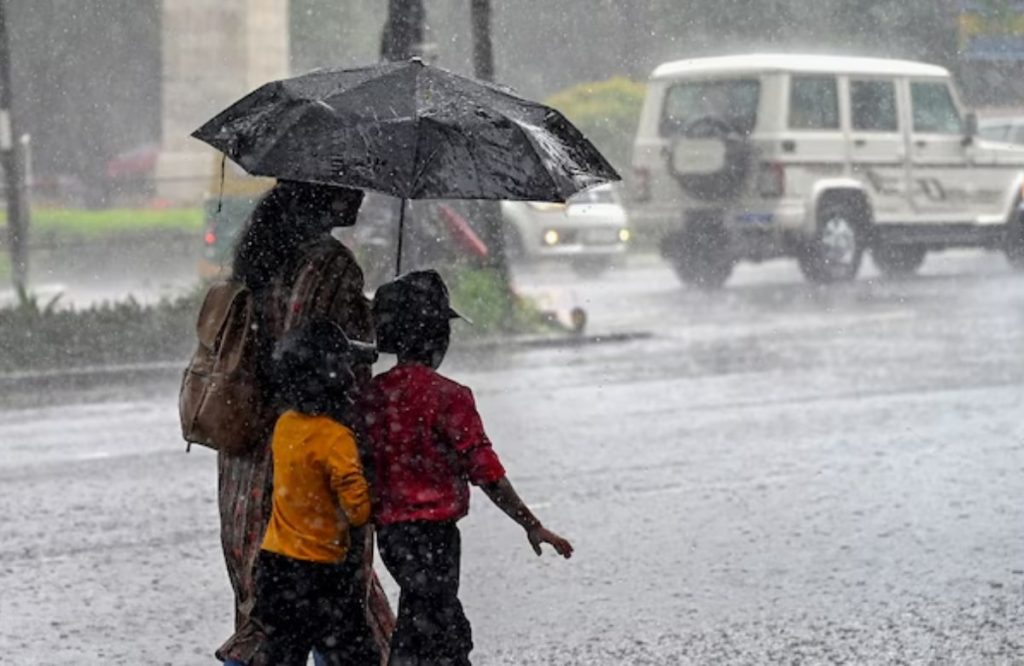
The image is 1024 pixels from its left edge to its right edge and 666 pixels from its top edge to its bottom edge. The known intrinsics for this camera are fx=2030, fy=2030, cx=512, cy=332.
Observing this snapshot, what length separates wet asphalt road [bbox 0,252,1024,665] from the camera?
253 inches

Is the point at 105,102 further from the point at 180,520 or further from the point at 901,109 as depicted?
the point at 180,520

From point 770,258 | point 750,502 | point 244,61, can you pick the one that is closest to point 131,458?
point 750,502

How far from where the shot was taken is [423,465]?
14.6 ft

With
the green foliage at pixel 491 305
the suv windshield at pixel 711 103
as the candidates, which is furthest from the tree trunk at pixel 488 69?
the suv windshield at pixel 711 103

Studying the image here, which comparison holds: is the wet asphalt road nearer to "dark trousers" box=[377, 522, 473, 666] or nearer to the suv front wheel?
"dark trousers" box=[377, 522, 473, 666]

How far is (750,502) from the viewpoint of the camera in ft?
28.4

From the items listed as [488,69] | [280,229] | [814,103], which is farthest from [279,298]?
[814,103]

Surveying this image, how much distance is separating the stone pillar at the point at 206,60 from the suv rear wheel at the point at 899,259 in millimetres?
16380

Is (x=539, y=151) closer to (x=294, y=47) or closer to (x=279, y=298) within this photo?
(x=279, y=298)

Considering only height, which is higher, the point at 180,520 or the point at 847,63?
the point at 847,63

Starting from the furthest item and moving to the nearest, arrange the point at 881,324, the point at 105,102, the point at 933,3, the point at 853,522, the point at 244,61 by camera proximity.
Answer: the point at 105,102
the point at 244,61
the point at 933,3
the point at 881,324
the point at 853,522

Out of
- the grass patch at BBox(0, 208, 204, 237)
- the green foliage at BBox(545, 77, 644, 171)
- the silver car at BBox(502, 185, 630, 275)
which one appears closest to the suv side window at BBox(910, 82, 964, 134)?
the silver car at BBox(502, 185, 630, 275)

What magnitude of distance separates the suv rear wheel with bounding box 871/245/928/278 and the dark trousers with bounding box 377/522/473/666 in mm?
18803

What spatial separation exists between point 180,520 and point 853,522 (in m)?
2.75
